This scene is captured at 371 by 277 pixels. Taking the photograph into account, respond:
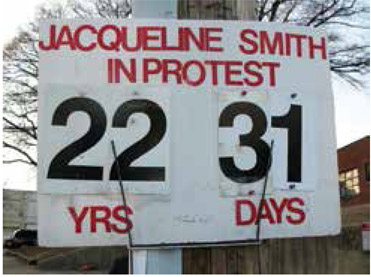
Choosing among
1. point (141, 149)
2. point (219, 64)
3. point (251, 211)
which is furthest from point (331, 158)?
point (141, 149)

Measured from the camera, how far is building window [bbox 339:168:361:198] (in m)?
35.2

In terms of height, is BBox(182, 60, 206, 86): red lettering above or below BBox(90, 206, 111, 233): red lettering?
above

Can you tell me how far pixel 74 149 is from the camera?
2016 mm

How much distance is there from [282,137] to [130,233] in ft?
2.10

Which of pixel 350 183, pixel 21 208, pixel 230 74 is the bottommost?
pixel 21 208

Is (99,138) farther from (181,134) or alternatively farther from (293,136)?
(293,136)

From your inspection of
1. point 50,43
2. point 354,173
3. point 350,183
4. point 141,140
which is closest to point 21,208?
point 350,183

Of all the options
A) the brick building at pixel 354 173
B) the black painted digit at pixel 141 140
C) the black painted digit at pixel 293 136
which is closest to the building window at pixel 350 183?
the brick building at pixel 354 173

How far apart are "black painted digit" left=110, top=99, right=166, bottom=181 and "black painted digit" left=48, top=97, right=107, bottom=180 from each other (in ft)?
0.18

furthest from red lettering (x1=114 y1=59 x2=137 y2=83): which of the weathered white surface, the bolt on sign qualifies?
the weathered white surface

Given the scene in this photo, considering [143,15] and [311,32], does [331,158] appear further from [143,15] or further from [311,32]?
[143,15]

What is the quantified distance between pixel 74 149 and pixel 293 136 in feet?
2.57

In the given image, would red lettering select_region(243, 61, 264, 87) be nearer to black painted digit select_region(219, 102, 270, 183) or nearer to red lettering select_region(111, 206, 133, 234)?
black painted digit select_region(219, 102, 270, 183)

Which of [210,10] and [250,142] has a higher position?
[210,10]
